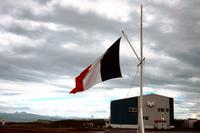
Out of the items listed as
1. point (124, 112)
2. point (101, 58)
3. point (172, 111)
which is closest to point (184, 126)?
point (172, 111)

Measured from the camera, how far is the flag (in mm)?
21719

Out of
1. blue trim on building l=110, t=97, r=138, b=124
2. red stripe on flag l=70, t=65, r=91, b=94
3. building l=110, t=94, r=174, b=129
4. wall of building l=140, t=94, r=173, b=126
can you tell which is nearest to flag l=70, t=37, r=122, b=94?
red stripe on flag l=70, t=65, r=91, b=94

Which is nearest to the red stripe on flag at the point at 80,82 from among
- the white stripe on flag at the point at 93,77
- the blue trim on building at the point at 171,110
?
the white stripe on flag at the point at 93,77

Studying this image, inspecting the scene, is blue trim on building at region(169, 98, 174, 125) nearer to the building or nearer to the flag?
the building

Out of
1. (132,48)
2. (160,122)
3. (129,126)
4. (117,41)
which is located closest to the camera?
(132,48)

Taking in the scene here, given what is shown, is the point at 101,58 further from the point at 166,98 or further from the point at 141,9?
the point at 166,98

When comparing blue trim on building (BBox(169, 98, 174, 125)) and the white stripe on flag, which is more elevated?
the white stripe on flag

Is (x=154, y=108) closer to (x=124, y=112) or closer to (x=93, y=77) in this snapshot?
(x=124, y=112)

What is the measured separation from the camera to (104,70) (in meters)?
21.9

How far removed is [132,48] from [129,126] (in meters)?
92.8

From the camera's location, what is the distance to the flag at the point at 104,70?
21719 millimetres

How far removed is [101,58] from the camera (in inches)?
871

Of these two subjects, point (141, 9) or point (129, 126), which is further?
point (129, 126)

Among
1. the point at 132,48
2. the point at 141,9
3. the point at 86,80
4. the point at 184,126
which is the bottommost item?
the point at 184,126
